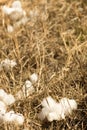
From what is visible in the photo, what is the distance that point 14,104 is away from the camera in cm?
215

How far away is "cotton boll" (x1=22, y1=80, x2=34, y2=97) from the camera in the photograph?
2.21 m

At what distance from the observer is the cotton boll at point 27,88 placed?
2.21 meters

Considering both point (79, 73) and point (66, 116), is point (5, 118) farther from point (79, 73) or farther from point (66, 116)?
point (79, 73)

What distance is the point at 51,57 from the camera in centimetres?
269

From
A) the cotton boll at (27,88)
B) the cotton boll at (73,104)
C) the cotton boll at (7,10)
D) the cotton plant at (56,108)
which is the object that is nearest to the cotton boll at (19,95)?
the cotton boll at (27,88)

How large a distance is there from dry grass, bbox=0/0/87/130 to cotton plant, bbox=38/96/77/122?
0.12 ft

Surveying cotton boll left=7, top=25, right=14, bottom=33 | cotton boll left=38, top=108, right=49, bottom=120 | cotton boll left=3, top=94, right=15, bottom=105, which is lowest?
cotton boll left=38, top=108, right=49, bottom=120

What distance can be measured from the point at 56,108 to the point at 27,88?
27 cm

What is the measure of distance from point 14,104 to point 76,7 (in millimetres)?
1344

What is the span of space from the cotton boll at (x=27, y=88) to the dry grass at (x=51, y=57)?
0.09ft

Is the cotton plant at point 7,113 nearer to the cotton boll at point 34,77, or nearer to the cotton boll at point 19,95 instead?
the cotton boll at point 19,95

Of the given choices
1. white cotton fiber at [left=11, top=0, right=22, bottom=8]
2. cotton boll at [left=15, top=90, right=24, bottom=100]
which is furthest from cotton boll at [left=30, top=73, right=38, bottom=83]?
white cotton fiber at [left=11, top=0, right=22, bottom=8]

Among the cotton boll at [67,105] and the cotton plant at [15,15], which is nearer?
the cotton boll at [67,105]

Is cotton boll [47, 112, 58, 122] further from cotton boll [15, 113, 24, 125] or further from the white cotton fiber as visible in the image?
the white cotton fiber
